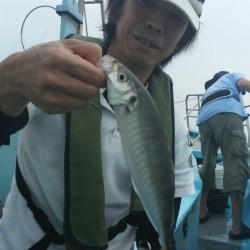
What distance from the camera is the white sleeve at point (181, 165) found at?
6.81 ft

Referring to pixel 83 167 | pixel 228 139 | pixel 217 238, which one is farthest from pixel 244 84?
pixel 83 167

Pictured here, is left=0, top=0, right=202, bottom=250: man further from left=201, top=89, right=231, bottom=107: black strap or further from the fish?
left=201, top=89, right=231, bottom=107: black strap

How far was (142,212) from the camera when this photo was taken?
1.80m

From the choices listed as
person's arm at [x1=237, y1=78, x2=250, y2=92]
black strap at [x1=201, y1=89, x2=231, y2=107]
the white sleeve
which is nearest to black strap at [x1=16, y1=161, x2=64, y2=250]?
the white sleeve

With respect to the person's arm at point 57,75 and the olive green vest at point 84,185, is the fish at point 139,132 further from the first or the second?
the olive green vest at point 84,185

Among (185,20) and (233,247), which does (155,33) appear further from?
(233,247)

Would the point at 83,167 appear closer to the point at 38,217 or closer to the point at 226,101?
the point at 38,217

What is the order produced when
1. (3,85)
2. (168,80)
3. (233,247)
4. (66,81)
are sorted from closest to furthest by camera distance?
(66,81) → (3,85) → (168,80) → (233,247)

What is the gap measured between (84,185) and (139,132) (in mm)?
603

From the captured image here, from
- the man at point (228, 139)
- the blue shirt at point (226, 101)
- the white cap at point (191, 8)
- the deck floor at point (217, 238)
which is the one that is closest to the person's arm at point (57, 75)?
the white cap at point (191, 8)

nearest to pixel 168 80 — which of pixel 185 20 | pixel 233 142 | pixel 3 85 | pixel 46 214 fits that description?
pixel 185 20

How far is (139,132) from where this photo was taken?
1.11 metres

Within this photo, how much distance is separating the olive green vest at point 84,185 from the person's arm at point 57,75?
0.47 meters

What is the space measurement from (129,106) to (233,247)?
11.3ft
